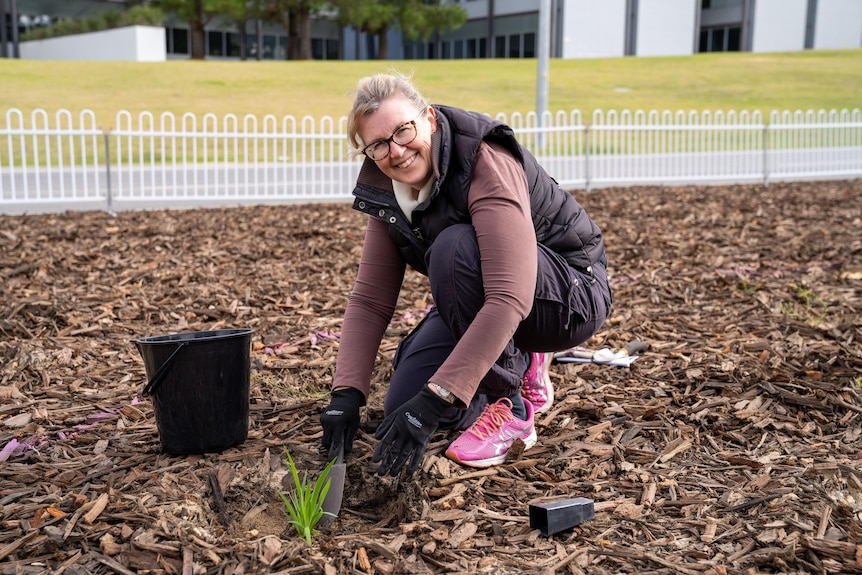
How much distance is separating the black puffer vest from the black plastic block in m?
0.89

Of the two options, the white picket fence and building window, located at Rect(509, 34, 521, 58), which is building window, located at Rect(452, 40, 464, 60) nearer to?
building window, located at Rect(509, 34, 521, 58)

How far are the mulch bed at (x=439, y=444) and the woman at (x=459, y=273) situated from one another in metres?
0.21

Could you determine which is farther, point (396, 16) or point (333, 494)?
point (396, 16)

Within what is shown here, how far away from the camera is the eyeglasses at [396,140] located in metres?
2.29

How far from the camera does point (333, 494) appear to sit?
2.33 meters

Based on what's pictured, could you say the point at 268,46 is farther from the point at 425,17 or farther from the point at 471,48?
the point at 471,48

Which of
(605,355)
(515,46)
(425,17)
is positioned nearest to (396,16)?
(425,17)

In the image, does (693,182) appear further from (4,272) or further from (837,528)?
(837,528)

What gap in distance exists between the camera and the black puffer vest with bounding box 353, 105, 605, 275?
7.75 ft

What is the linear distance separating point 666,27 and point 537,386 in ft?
129

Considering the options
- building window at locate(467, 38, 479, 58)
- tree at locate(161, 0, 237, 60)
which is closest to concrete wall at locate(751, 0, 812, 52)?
building window at locate(467, 38, 479, 58)

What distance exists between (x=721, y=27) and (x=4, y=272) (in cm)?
4208

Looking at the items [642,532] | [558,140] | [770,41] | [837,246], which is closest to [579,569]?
[642,532]

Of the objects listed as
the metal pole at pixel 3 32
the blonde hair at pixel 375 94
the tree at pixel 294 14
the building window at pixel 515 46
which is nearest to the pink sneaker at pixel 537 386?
the blonde hair at pixel 375 94
